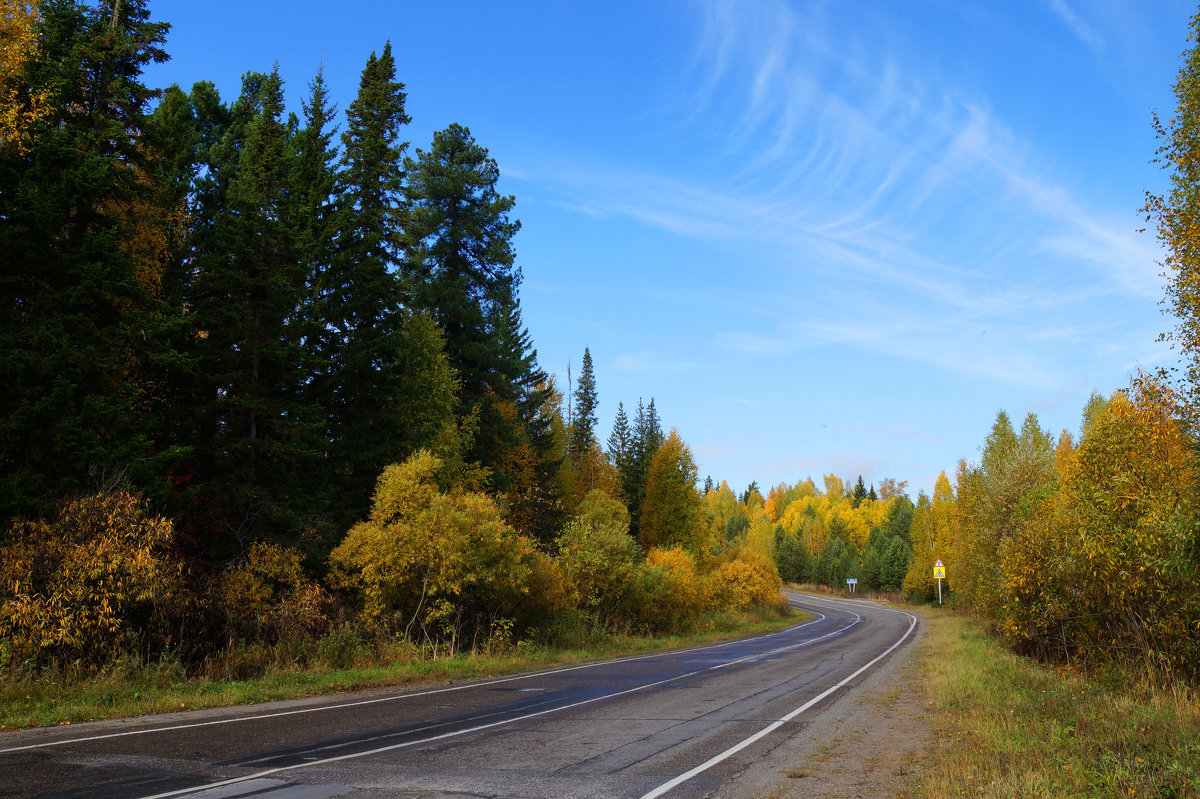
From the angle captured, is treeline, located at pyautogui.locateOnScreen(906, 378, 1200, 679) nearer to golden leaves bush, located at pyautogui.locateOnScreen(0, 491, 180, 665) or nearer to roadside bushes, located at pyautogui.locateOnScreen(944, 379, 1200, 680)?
roadside bushes, located at pyautogui.locateOnScreen(944, 379, 1200, 680)

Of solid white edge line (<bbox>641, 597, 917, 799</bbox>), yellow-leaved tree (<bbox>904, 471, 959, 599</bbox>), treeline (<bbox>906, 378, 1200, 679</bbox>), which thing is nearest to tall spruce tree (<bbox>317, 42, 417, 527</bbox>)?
solid white edge line (<bbox>641, 597, 917, 799</bbox>)

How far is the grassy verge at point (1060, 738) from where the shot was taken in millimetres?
7023

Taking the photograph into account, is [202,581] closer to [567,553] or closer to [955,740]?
[567,553]

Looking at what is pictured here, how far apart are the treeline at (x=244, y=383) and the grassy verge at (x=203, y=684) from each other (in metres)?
1.01

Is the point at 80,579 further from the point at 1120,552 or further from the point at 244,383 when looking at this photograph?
the point at 1120,552

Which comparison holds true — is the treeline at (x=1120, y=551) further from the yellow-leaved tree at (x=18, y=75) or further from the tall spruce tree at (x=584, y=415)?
the tall spruce tree at (x=584, y=415)

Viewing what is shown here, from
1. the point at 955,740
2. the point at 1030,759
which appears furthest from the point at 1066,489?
the point at 1030,759

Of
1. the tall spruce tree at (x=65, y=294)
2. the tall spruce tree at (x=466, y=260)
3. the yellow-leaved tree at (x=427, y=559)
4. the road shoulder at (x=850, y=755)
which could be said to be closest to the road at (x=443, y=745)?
the road shoulder at (x=850, y=755)

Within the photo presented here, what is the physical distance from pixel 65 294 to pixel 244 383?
20.6 ft

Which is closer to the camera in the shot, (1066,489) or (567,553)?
(1066,489)

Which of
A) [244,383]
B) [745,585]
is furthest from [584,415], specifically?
[244,383]

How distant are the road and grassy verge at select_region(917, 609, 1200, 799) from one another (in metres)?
2.27

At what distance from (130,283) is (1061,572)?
74.4 feet

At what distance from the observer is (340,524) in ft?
80.0
